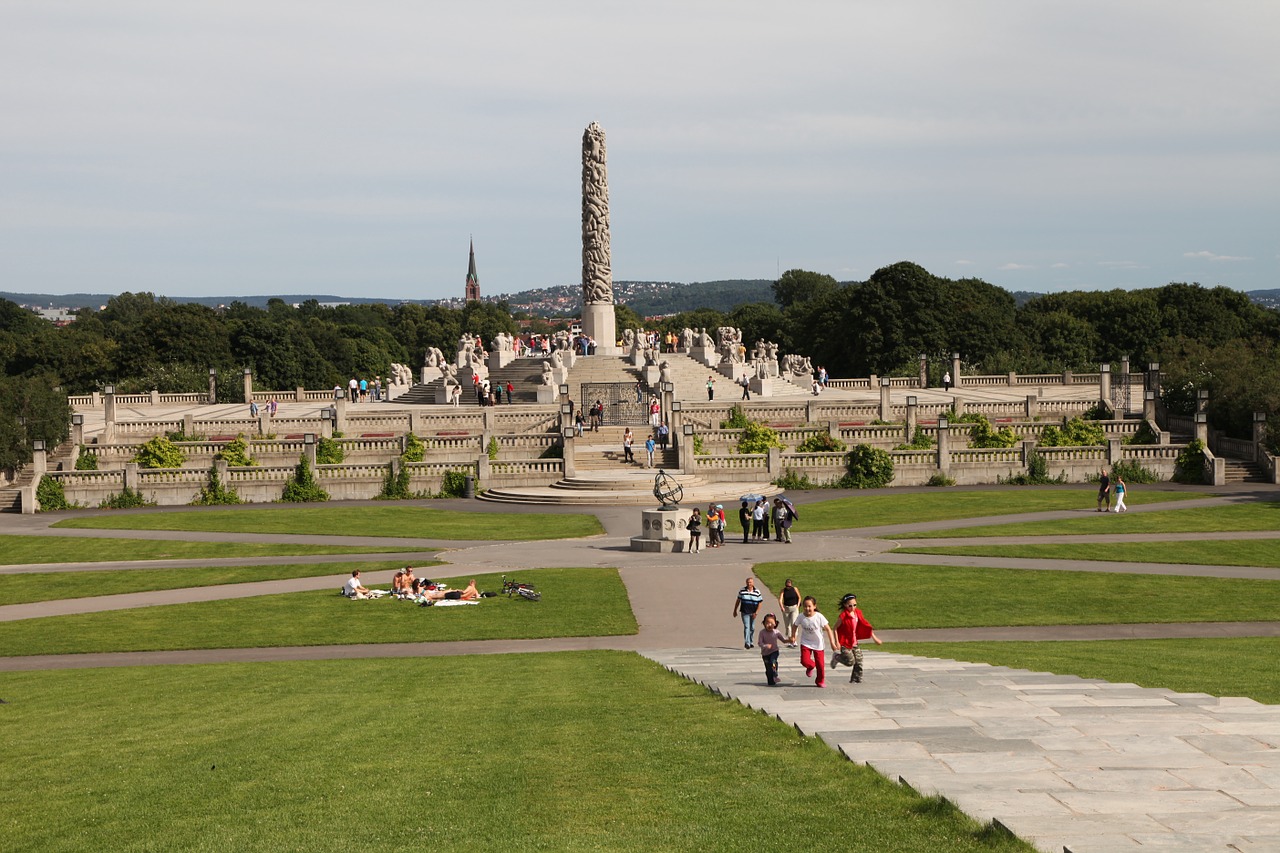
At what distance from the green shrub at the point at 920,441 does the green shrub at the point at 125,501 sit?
33.7 m

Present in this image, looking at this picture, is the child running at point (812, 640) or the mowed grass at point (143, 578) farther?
the mowed grass at point (143, 578)

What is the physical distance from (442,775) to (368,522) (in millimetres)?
36329

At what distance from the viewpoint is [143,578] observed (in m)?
37.8

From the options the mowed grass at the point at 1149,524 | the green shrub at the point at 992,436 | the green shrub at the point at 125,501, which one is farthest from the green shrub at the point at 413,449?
the mowed grass at the point at 1149,524

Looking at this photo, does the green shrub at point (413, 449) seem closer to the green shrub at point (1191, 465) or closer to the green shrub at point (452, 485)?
the green shrub at point (452, 485)

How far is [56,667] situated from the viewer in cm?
2675

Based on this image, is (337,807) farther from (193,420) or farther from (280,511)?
(193,420)

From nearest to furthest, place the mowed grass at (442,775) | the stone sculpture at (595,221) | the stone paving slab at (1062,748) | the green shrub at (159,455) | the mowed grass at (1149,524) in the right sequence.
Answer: the stone paving slab at (1062,748), the mowed grass at (442,775), the mowed grass at (1149,524), the green shrub at (159,455), the stone sculpture at (595,221)

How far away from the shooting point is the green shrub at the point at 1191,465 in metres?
57.9

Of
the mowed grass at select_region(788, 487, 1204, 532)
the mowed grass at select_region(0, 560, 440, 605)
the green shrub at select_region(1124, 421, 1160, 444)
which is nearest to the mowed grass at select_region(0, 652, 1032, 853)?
the mowed grass at select_region(0, 560, 440, 605)

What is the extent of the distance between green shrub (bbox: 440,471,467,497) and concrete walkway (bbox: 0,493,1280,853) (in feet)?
77.8

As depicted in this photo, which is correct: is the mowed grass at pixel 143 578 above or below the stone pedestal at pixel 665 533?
below

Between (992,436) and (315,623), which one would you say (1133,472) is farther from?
(315,623)

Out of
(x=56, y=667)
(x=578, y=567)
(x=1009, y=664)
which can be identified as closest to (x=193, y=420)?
(x=578, y=567)
